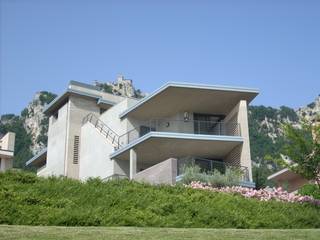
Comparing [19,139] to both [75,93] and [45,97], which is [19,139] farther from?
[75,93]

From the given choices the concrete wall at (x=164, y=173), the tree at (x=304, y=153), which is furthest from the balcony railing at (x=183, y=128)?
the tree at (x=304, y=153)

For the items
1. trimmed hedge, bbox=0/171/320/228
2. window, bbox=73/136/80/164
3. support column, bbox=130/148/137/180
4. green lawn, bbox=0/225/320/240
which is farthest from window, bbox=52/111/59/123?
green lawn, bbox=0/225/320/240

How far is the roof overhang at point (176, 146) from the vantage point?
29.7m

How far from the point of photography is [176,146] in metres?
31.0

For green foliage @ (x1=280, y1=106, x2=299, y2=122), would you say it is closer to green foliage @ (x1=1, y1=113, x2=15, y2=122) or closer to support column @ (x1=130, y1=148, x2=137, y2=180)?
green foliage @ (x1=1, y1=113, x2=15, y2=122)

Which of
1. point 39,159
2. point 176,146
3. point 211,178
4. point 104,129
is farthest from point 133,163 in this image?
point 39,159

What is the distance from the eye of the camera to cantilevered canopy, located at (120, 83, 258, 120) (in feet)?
101

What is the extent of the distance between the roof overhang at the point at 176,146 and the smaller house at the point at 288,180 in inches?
219

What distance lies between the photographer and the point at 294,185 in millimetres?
36969

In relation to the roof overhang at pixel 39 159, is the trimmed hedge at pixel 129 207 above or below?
below

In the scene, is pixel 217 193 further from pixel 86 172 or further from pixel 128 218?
pixel 86 172

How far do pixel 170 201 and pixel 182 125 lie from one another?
50.0ft

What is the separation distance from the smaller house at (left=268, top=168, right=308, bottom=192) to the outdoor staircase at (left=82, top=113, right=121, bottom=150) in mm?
10301

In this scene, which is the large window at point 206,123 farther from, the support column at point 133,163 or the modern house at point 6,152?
the modern house at point 6,152
